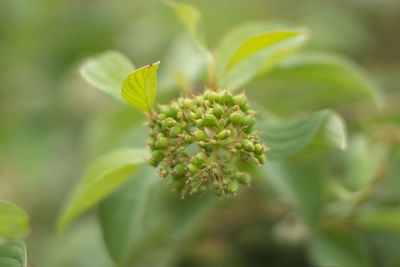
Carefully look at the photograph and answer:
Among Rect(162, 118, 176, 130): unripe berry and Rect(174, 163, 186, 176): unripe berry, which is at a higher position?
Rect(162, 118, 176, 130): unripe berry

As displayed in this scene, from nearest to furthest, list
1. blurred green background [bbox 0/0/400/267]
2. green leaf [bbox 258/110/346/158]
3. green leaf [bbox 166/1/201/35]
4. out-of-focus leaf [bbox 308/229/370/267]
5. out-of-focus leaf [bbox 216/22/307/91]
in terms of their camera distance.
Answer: green leaf [bbox 258/110/346/158]
green leaf [bbox 166/1/201/35]
out-of-focus leaf [bbox 216/22/307/91]
out-of-focus leaf [bbox 308/229/370/267]
blurred green background [bbox 0/0/400/267]

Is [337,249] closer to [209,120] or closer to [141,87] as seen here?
[209,120]

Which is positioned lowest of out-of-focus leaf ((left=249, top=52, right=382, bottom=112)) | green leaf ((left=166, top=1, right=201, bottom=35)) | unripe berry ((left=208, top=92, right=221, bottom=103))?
unripe berry ((left=208, top=92, right=221, bottom=103))

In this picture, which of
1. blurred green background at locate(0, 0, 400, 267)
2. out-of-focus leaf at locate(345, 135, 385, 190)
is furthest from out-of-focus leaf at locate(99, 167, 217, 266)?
A: out-of-focus leaf at locate(345, 135, 385, 190)

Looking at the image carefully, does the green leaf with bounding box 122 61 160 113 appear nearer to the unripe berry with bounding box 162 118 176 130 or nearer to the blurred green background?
the unripe berry with bounding box 162 118 176 130

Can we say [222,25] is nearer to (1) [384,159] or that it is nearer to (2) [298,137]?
(1) [384,159]

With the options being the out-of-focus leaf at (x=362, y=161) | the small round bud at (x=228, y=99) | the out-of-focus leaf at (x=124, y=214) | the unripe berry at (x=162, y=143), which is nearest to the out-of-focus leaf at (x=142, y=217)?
the out-of-focus leaf at (x=124, y=214)

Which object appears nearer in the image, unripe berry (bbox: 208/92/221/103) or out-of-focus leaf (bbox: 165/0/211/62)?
unripe berry (bbox: 208/92/221/103)

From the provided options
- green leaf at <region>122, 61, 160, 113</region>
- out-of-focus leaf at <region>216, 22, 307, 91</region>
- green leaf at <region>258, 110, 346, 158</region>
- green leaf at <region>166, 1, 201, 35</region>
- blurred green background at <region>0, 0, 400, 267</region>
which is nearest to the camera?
green leaf at <region>122, 61, 160, 113</region>
